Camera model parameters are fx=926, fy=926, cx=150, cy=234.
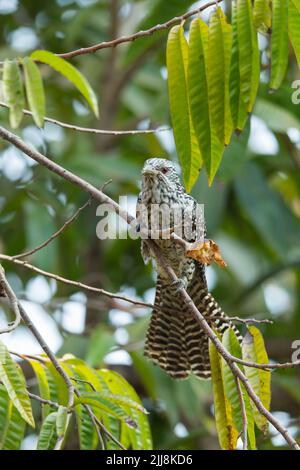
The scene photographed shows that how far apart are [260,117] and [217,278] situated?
181 cm

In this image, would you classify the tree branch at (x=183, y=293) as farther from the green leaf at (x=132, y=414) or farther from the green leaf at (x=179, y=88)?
the green leaf at (x=132, y=414)

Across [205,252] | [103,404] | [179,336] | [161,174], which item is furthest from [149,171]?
[103,404]

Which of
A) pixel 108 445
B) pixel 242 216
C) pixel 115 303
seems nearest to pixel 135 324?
pixel 115 303

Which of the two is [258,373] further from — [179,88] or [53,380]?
[179,88]

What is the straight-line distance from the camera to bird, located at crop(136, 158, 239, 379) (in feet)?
13.3

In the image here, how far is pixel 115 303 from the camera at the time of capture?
611cm

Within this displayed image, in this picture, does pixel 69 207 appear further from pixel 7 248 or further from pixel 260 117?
pixel 260 117

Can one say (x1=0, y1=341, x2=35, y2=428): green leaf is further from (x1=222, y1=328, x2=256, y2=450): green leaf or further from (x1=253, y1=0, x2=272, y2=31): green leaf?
(x1=253, y1=0, x2=272, y2=31): green leaf

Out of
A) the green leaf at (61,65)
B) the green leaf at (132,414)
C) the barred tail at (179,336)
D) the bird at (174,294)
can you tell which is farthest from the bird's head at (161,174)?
the green leaf at (61,65)

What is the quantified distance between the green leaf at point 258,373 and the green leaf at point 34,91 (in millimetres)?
986

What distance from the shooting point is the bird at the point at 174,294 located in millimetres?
4055

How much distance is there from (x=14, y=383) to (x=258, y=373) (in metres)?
0.78

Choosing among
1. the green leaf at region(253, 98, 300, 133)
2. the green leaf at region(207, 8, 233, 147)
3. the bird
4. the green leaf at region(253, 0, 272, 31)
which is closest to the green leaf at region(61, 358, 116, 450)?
the bird

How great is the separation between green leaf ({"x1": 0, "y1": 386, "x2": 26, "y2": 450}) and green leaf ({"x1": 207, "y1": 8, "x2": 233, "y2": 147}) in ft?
3.49
